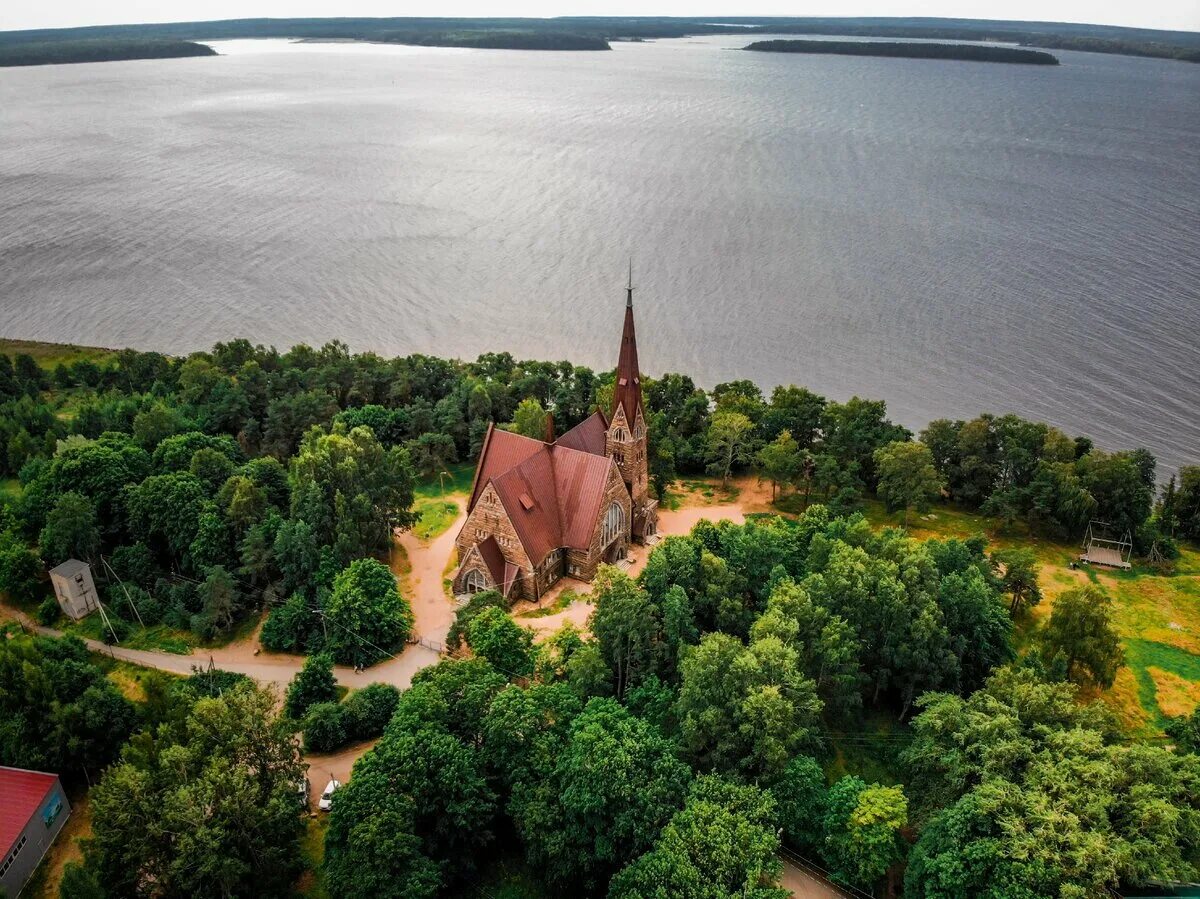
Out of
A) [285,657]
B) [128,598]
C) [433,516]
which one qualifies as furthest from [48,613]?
[433,516]

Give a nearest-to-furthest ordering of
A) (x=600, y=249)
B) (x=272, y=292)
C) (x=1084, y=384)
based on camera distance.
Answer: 1. (x=1084, y=384)
2. (x=272, y=292)
3. (x=600, y=249)

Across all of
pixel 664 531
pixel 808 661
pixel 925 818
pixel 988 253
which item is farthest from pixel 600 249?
pixel 925 818

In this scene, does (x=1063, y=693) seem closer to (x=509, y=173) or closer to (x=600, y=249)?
(x=600, y=249)

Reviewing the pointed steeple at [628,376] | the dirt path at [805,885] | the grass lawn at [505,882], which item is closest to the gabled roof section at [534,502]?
the pointed steeple at [628,376]

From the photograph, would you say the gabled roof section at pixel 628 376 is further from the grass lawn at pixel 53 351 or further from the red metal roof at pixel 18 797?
the grass lawn at pixel 53 351

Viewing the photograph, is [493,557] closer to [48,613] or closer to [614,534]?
[614,534]

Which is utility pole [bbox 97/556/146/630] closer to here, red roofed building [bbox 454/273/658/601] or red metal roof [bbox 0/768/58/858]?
red metal roof [bbox 0/768/58/858]
